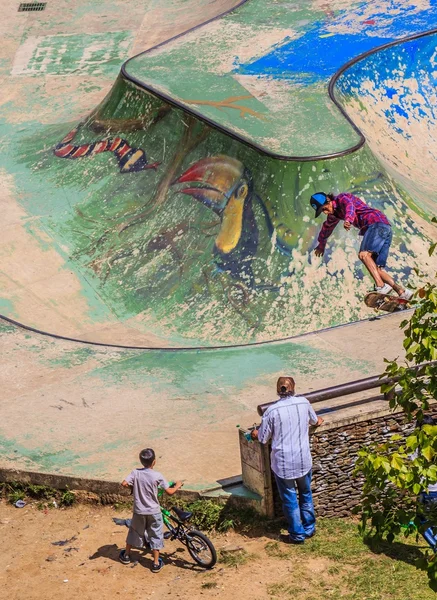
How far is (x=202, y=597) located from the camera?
8.16m

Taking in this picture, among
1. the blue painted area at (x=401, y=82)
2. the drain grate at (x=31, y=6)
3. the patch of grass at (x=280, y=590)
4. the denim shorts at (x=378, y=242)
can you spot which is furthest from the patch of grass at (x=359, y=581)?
the drain grate at (x=31, y=6)

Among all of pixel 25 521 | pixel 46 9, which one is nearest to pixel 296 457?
pixel 25 521

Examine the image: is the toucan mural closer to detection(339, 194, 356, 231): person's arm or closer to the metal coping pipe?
detection(339, 194, 356, 231): person's arm

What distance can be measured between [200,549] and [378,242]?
590 centimetres

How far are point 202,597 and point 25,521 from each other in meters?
2.24

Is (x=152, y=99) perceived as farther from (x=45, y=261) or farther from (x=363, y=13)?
(x=363, y=13)

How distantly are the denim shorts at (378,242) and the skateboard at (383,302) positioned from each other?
0.67m

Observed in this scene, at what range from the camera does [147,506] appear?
332 inches

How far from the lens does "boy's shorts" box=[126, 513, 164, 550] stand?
335 inches

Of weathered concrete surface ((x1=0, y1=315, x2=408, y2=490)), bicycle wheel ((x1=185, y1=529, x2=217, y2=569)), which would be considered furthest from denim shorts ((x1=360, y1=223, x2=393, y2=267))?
bicycle wheel ((x1=185, y1=529, x2=217, y2=569))

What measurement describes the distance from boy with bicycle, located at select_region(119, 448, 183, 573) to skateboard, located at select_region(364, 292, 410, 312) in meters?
4.84

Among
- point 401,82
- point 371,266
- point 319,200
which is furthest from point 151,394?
point 401,82

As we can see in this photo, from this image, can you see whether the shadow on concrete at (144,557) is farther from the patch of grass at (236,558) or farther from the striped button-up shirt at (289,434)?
the striped button-up shirt at (289,434)

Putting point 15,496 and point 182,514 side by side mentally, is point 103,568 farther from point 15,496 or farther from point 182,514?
point 15,496
